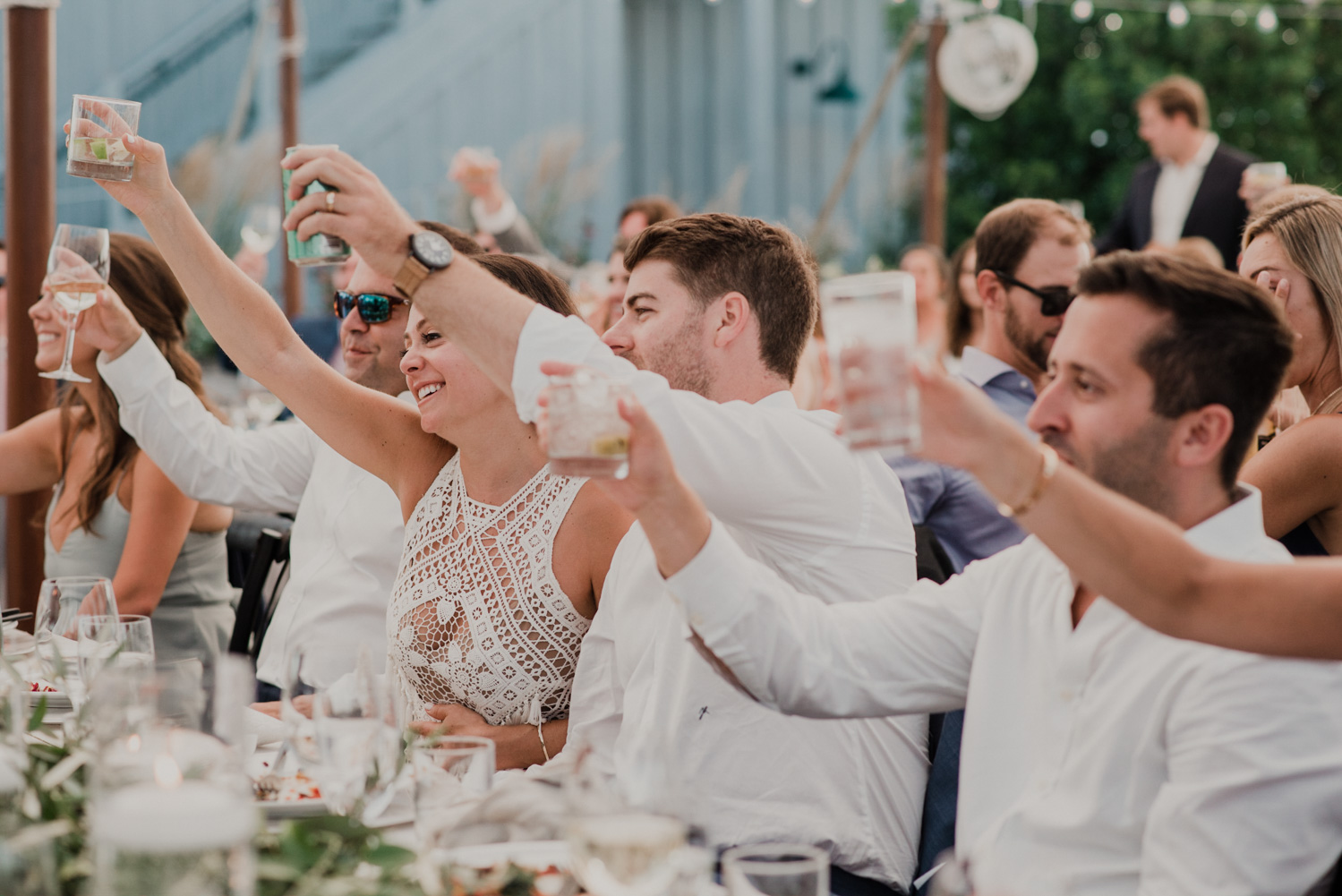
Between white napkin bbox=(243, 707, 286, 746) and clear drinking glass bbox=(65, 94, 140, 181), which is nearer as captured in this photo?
white napkin bbox=(243, 707, 286, 746)

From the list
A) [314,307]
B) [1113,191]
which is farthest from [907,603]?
[1113,191]

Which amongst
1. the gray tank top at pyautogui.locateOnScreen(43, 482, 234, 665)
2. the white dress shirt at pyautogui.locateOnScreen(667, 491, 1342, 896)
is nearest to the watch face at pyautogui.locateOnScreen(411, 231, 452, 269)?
the white dress shirt at pyautogui.locateOnScreen(667, 491, 1342, 896)

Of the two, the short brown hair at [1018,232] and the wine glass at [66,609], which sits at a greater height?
the short brown hair at [1018,232]

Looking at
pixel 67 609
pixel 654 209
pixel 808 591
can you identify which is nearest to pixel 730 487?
pixel 808 591

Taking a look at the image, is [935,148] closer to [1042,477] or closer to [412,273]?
[412,273]

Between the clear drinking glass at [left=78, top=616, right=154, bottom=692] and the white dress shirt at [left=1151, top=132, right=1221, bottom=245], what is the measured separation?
6559mm

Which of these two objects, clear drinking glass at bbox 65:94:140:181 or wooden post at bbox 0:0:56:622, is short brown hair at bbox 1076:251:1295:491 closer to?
clear drinking glass at bbox 65:94:140:181

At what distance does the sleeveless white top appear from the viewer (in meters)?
2.27

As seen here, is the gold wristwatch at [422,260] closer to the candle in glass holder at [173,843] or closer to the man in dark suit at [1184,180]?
the candle in glass holder at [173,843]

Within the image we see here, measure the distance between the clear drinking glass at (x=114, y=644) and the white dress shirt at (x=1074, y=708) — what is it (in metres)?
0.81

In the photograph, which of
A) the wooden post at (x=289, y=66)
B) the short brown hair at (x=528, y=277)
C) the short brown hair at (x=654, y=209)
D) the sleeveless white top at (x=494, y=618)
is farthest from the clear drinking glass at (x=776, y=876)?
the wooden post at (x=289, y=66)

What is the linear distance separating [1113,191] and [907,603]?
1282 cm

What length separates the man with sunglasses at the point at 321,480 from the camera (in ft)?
9.20

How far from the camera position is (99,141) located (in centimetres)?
211
